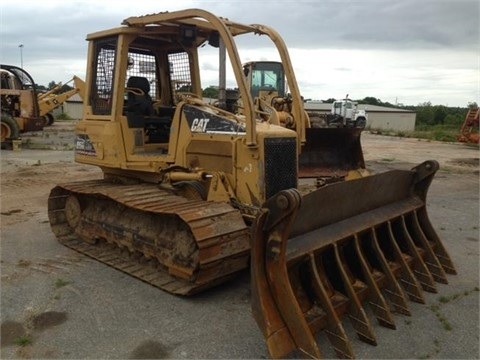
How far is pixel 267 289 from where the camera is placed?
355 cm

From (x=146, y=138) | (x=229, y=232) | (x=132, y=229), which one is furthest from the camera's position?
(x=146, y=138)

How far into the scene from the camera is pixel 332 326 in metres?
3.68

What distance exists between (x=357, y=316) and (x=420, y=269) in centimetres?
147

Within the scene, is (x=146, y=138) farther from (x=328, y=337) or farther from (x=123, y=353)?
(x=328, y=337)

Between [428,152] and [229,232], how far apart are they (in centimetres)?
1914

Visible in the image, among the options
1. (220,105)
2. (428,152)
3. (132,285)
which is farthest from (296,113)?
(428,152)

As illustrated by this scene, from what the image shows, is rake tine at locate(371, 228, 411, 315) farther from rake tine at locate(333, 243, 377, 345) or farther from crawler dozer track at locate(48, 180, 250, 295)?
crawler dozer track at locate(48, 180, 250, 295)

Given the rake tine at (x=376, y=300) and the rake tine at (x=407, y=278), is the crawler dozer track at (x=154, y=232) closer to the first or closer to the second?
the rake tine at (x=376, y=300)

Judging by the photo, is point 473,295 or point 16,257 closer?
point 473,295

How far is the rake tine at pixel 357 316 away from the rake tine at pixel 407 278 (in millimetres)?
933

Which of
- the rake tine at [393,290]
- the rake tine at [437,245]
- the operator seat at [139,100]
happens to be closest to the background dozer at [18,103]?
the operator seat at [139,100]

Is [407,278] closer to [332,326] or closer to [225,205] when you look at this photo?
[332,326]

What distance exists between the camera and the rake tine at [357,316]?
3.82 meters

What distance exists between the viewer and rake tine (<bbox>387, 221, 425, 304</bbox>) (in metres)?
4.64
